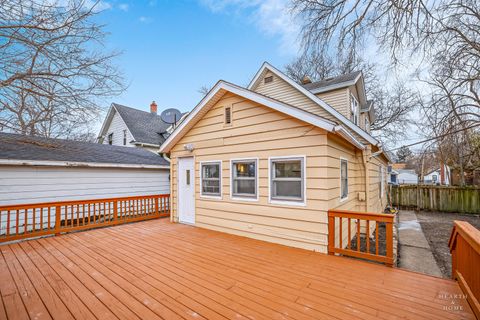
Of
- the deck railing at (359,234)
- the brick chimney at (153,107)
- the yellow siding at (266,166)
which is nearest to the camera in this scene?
the deck railing at (359,234)

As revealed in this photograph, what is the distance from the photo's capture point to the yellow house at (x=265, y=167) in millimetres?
4254

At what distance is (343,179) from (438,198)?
32.7ft

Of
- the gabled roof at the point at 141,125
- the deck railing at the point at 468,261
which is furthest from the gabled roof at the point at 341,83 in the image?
the gabled roof at the point at 141,125

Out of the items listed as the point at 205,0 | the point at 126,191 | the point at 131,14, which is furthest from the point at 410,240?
→ the point at 131,14

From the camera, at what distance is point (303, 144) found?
4.39 metres

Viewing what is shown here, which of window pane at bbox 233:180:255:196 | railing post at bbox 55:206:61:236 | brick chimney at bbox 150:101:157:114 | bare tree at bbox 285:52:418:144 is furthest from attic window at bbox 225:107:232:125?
brick chimney at bbox 150:101:157:114

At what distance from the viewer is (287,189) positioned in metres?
4.66

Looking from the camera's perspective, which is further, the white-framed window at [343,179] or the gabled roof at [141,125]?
the gabled roof at [141,125]

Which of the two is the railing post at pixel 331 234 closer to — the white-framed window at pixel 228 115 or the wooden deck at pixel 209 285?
the wooden deck at pixel 209 285

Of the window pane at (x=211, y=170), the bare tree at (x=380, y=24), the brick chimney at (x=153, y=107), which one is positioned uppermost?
the brick chimney at (x=153, y=107)

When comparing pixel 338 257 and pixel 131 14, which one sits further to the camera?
pixel 131 14

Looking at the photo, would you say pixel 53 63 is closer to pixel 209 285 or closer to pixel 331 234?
pixel 209 285

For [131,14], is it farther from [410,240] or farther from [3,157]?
[410,240]

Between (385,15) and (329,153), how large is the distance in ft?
7.77
